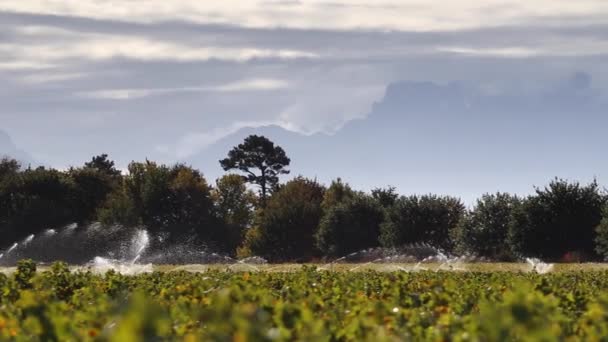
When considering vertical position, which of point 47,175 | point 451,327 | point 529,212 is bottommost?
point 451,327

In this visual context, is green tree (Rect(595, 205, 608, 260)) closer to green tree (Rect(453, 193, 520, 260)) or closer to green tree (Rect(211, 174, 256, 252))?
green tree (Rect(453, 193, 520, 260))

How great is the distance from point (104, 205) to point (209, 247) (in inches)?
380

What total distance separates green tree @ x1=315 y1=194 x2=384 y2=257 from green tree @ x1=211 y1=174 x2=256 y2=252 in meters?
12.9

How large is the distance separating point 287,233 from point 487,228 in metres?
21.7

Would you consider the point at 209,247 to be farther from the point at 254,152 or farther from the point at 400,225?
the point at 254,152

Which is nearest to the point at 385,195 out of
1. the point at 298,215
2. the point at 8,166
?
the point at 298,215

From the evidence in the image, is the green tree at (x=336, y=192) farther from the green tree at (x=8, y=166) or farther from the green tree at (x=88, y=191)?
the green tree at (x=8, y=166)

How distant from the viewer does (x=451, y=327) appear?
386 inches

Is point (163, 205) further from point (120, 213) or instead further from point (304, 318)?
point (304, 318)

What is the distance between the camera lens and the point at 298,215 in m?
90.3

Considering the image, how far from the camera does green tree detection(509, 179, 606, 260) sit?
6594 centimetres

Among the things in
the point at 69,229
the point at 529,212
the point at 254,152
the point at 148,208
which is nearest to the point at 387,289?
the point at 529,212

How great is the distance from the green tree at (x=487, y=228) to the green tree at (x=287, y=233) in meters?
17.6

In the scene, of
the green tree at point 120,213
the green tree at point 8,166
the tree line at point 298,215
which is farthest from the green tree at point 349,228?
the green tree at point 8,166
